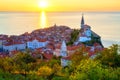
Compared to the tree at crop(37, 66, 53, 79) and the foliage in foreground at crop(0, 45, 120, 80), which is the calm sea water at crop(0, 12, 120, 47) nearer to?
the foliage in foreground at crop(0, 45, 120, 80)

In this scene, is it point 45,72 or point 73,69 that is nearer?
point 45,72

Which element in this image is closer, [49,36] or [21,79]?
[21,79]

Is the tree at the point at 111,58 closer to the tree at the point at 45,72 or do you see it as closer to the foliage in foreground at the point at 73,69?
the foliage in foreground at the point at 73,69

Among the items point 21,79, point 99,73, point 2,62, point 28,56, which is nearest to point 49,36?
point 28,56

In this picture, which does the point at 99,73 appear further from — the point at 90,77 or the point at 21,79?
the point at 21,79

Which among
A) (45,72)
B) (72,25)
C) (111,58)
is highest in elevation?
(72,25)

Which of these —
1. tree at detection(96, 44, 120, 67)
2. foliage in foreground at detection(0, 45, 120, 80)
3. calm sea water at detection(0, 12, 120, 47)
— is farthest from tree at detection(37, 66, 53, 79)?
calm sea water at detection(0, 12, 120, 47)

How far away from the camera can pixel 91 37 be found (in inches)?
1251

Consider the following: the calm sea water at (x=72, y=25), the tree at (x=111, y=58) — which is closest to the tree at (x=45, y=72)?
the tree at (x=111, y=58)

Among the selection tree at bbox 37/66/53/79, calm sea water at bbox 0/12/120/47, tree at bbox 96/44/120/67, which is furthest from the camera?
calm sea water at bbox 0/12/120/47

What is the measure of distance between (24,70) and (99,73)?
7227 millimetres

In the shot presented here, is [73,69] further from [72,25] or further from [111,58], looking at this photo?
[72,25]

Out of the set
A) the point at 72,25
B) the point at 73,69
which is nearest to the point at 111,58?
the point at 73,69

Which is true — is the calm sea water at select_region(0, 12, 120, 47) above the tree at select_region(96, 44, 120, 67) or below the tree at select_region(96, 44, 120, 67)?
above
